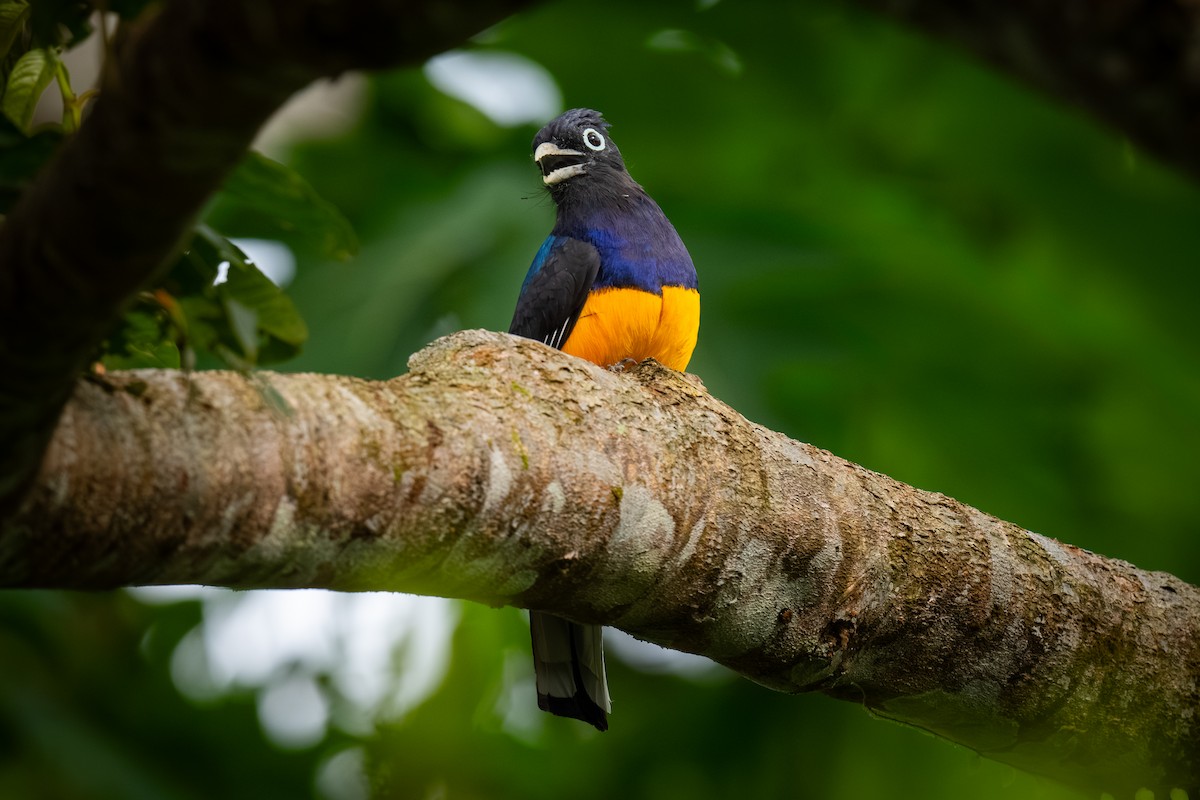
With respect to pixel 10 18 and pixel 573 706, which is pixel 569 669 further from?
pixel 10 18

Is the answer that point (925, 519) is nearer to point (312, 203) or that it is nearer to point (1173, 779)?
point (1173, 779)

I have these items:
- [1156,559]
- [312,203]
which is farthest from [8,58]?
[1156,559]

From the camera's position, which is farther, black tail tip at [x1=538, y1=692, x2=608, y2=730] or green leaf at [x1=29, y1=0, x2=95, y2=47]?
black tail tip at [x1=538, y1=692, x2=608, y2=730]

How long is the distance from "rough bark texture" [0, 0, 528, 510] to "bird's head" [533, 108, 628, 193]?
357 cm

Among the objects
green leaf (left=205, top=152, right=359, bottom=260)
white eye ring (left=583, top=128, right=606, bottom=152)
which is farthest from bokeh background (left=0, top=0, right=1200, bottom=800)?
green leaf (left=205, top=152, right=359, bottom=260)

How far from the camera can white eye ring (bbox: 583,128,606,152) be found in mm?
5035

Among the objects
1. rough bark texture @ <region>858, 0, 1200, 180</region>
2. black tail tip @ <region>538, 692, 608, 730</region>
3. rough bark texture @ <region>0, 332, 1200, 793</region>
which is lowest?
black tail tip @ <region>538, 692, 608, 730</region>

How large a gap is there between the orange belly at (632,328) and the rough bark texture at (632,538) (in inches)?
60.8

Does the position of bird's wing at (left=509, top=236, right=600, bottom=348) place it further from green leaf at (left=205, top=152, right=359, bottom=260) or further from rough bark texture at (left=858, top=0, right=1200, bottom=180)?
rough bark texture at (left=858, top=0, right=1200, bottom=180)

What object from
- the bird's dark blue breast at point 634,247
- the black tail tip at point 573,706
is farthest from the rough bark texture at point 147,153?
the bird's dark blue breast at point 634,247

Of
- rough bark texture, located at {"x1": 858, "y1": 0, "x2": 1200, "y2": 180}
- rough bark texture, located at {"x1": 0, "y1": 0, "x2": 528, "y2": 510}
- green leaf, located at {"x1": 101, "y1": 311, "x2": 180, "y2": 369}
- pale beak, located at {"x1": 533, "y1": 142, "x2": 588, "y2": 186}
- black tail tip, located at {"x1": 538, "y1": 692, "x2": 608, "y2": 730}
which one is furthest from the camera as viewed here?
pale beak, located at {"x1": 533, "y1": 142, "x2": 588, "y2": 186}

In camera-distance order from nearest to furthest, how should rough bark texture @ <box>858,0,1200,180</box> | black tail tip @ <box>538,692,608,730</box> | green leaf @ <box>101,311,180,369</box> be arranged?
rough bark texture @ <box>858,0,1200,180</box> → green leaf @ <box>101,311,180,369</box> → black tail tip @ <box>538,692,608,730</box>

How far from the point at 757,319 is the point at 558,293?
1.73m

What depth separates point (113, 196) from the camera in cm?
130
